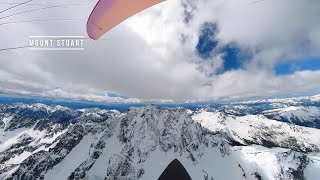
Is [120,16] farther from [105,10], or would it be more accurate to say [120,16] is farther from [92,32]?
[92,32]

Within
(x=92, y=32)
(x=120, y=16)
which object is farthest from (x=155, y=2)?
(x=92, y=32)

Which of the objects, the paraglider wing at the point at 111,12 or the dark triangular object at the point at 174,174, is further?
the paraglider wing at the point at 111,12

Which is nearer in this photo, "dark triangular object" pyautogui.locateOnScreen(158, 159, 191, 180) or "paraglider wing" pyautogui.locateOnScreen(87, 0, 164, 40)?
"dark triangular object" pyautogui.locateOnScreen(158, 159, 191, 180)

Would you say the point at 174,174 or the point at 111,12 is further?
the point at 111,12

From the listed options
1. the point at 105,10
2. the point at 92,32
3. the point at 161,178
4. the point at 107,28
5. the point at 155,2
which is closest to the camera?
the point at 161,178

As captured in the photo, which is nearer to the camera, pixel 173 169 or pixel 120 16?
pixel 173 169

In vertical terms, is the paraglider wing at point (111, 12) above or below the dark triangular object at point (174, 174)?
above

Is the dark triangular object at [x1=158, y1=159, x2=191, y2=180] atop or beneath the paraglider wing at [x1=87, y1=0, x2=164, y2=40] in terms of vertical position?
beneath

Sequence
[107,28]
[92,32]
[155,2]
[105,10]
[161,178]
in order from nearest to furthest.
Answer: [161,178] < [155,2] < [105,10] < [107,28] < [92,32]
